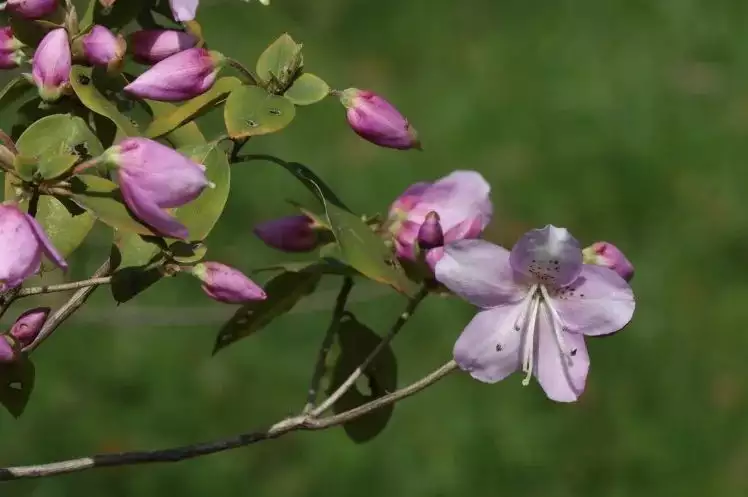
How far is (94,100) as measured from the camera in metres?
0.97

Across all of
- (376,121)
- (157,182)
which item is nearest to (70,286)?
(157,182)

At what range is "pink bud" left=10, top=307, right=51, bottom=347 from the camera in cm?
100

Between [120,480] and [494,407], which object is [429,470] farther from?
[120,480]

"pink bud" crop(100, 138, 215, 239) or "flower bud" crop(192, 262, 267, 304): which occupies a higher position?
"pink bud" crop(100, 138, 215, 239)

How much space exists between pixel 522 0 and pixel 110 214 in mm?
3241

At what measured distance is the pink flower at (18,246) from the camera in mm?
835

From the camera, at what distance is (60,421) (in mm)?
2645

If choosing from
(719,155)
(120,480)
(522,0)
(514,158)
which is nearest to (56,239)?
(120,480)

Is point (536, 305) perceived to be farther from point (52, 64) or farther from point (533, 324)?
point (52, 64)

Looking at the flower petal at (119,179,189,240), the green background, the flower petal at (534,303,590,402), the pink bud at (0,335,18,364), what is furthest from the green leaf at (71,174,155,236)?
the green background

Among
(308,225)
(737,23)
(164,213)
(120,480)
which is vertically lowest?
(120,480)

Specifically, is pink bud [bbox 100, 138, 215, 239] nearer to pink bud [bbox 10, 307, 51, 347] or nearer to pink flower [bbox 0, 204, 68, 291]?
pink flower [bbox 0, 204, 68, 291]

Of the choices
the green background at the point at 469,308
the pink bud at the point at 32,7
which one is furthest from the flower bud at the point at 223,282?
the green background at the point at 469,308

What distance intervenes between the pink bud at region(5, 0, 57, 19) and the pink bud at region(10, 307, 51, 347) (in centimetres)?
24
